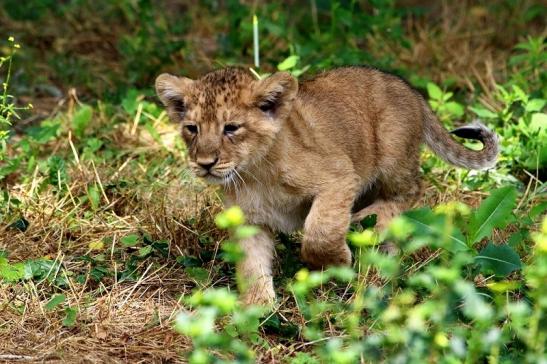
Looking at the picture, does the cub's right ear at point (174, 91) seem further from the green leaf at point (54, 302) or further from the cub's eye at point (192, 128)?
the green leaf at point (54, 302)

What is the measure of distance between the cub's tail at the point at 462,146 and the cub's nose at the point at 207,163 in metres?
1.78

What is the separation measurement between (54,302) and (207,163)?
1004mm

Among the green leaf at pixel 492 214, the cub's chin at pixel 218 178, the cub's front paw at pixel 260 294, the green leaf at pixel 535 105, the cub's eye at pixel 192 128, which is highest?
the cub's eye at pixel 192 128

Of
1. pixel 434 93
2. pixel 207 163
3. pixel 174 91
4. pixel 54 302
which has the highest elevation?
pixel 174 91

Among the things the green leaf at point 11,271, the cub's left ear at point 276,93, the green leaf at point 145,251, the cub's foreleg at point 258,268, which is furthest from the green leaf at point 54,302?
the cub's left ear at point 276,93

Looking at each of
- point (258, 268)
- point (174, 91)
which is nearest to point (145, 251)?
point (258, 268)

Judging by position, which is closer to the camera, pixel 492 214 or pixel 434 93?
pixel 492 214

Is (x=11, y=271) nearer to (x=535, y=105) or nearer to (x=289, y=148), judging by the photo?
(x=289, y=148)

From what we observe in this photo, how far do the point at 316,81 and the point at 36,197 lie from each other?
5.95 ft

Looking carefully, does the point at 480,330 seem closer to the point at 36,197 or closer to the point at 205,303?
the point at 205,303

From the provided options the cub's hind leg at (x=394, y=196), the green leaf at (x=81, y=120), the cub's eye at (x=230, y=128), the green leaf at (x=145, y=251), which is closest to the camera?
the cub's eye at (x=230, y=128)

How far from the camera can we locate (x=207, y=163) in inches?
206

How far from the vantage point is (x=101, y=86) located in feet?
28.0

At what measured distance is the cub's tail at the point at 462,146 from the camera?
6398mm
